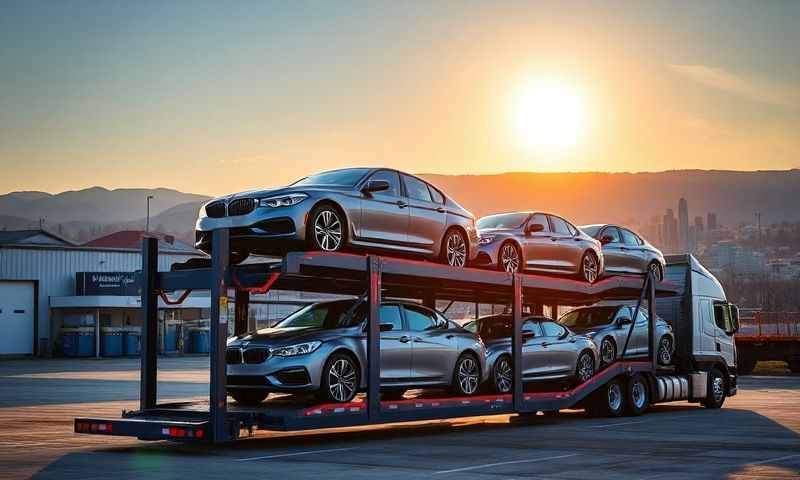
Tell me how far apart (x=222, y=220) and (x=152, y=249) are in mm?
1268

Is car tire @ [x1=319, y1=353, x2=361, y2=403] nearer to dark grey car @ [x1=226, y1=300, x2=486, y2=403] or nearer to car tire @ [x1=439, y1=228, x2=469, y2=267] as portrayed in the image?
dark grey car @ [x1=226, y1=300, x2=486, y2=403]

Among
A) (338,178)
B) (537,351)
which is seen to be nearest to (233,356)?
(338,178)

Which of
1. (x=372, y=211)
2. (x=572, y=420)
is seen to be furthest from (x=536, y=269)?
(x=372, y=211)

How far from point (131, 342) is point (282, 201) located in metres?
49.1

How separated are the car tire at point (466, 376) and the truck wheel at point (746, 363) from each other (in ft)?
84.5

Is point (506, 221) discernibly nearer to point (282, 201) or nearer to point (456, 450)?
point (456, 450)

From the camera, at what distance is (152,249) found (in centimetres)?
1566

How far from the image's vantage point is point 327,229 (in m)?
15.2

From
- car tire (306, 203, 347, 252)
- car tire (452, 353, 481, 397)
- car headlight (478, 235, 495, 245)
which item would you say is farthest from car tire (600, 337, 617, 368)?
car tire (306, 203, 347, 252)

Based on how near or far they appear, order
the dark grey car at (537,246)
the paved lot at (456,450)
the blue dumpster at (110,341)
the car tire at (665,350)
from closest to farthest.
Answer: the paved lot at (456,450), the dark grey car at (537,246), the car tire at (665,350), the blue dumpster at (110,341)

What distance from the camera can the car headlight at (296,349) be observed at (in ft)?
48.8

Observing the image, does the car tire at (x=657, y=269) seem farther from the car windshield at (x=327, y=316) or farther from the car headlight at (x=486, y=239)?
the car windshield at (x=327, y=316)

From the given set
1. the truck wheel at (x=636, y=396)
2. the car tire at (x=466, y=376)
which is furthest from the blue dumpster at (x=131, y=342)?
the car tire at (x=466, y=376)

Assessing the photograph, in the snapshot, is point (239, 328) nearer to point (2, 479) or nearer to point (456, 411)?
point (456, 411)
